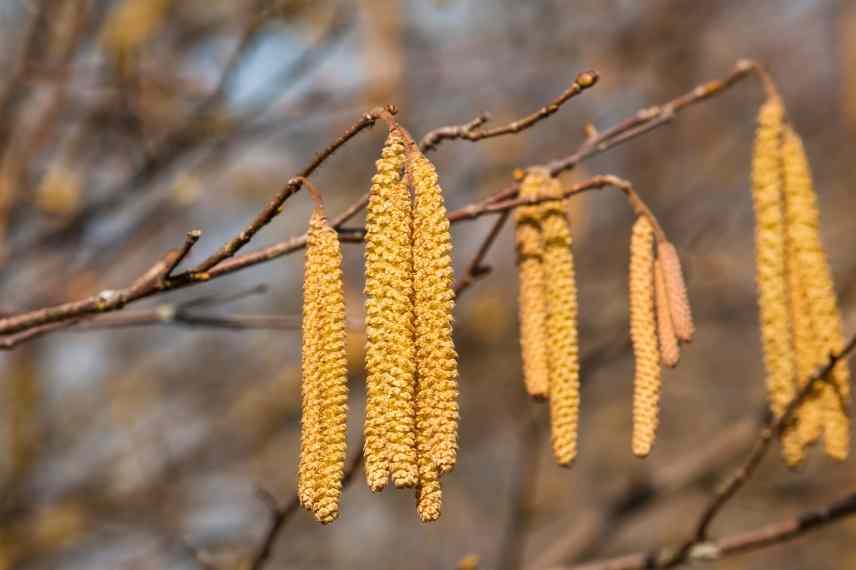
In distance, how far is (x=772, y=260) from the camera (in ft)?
6.08

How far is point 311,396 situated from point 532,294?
60 cm

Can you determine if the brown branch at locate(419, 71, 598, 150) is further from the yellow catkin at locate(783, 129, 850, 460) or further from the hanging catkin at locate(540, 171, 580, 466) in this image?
A: the yellow catkin at locate(783, 129, 850, 460)

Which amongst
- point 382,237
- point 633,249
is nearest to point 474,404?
point 633,249

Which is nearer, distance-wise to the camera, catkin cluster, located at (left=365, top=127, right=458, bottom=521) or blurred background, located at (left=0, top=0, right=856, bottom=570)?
catkin cluster, located at (left=365, top=127, right=458, bottom=521)

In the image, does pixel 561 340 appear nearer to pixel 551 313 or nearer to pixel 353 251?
pixel 551 313

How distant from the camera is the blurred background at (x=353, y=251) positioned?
131 inches

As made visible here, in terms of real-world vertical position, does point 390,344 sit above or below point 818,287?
below

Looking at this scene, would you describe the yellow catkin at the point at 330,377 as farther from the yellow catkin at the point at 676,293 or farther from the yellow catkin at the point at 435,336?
the yellow catkin at the point at 676,293

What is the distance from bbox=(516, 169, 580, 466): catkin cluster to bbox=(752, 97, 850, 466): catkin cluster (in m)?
0.33

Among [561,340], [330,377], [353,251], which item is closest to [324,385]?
[330,377]

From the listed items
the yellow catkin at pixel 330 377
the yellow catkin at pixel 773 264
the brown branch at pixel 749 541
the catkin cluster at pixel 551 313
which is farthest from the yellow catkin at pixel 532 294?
the brown branch at pixel 749 541

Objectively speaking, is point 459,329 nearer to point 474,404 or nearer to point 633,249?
point 474,404

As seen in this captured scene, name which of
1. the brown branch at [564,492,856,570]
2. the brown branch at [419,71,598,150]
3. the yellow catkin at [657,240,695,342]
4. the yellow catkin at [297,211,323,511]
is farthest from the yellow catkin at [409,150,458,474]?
the brown branch at [564,492,856,570]

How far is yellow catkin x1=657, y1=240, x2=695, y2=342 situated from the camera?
5.65ft
